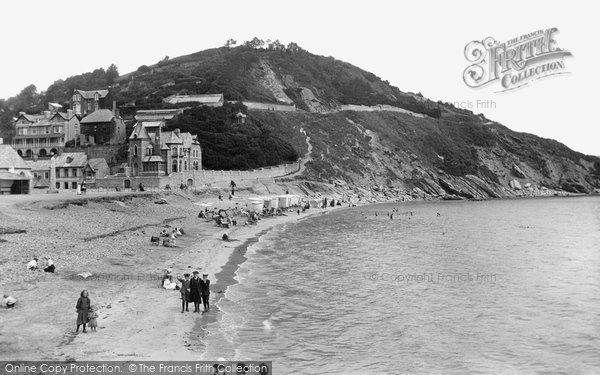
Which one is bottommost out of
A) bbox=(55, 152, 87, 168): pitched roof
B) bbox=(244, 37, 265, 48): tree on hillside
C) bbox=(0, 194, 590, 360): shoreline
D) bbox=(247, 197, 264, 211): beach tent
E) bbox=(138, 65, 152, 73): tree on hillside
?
bbox=(0, 194, 590, 360): shoreline

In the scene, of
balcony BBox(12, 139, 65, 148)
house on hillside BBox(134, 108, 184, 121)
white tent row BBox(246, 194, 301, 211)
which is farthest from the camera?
house on hillside BBox(134, 108, 184, 121)

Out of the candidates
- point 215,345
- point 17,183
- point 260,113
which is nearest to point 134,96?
point 260,113

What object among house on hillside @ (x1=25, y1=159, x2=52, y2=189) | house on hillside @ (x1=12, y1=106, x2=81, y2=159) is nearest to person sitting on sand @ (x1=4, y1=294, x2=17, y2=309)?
house on hillside @ (x1=25, y1=159, x2=52, y2=189)

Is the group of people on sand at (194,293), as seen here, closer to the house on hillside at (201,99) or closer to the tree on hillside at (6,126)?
the house on hillside at (201,99)

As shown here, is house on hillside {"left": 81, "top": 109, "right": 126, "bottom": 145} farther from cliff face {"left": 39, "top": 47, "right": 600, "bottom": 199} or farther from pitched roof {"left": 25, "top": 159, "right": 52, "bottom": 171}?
cliff face {"left": 39, "top": 47, "right": 600, "bottom": 199}

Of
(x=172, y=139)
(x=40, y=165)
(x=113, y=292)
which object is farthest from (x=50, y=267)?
(x=40, y=165)
